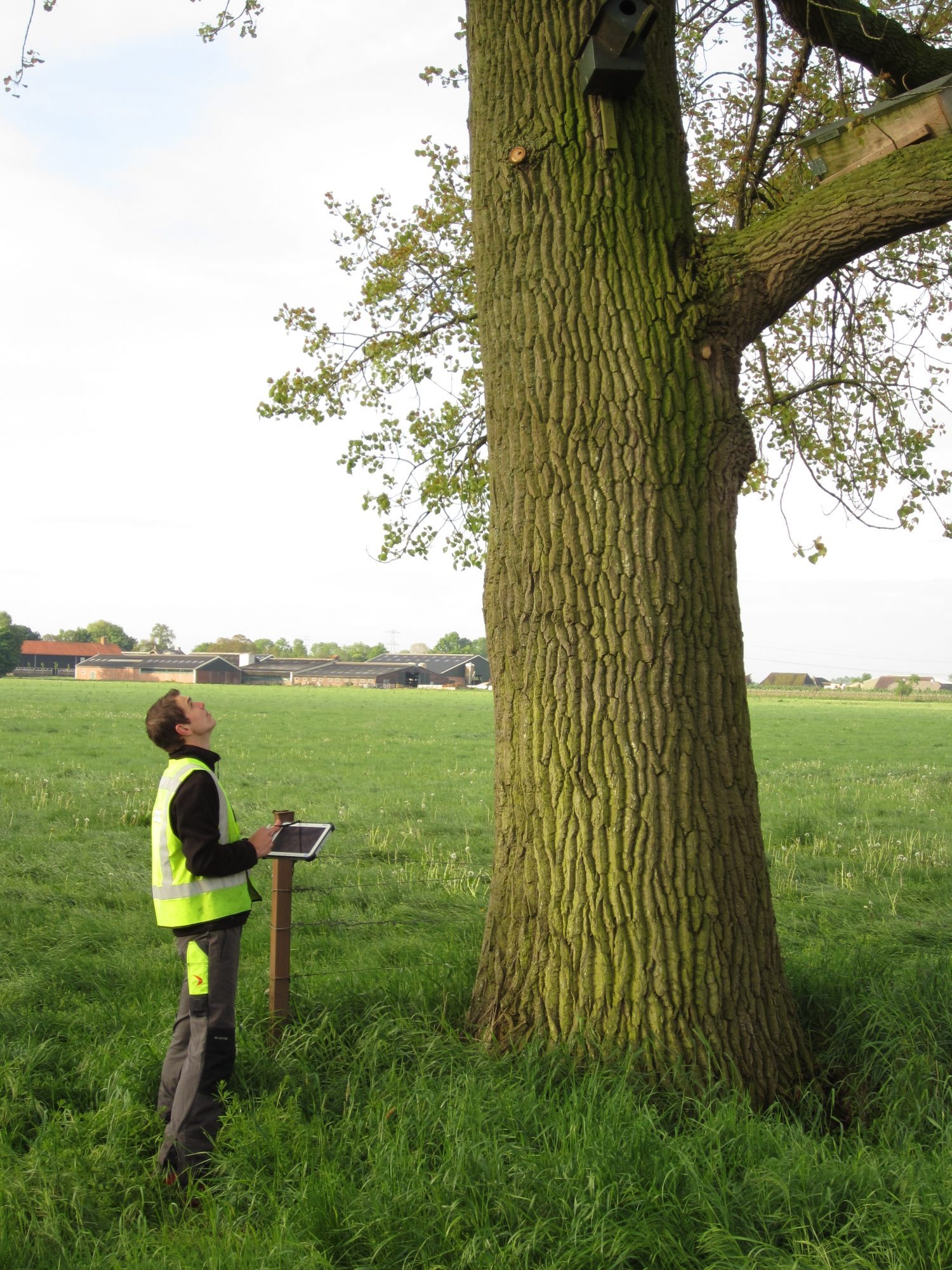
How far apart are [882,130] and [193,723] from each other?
375cm

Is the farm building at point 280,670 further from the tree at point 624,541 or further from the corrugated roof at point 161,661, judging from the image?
the tree at point 624,541

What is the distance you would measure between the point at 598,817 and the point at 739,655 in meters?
0.96

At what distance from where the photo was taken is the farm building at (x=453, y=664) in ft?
407

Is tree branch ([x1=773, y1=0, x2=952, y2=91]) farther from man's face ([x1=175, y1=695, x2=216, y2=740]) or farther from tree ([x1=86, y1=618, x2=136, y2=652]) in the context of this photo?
tree ([x1=86, y1=618, x2=136, y2=652])

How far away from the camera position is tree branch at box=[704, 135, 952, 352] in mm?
3799

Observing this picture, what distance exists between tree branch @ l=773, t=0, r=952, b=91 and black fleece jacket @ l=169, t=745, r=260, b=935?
514 cm

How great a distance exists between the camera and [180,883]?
3764mm

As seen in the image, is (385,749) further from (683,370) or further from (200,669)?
(200,669)

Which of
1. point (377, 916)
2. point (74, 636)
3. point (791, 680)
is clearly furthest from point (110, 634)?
point (377, 916)

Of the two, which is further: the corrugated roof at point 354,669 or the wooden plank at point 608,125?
the corrugated roof at point 354,669

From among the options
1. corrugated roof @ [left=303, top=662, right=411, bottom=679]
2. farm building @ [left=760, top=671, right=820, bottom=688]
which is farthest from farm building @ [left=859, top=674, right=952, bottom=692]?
corrugated roof @ [left=303, top=662, right=411, bottom=679]

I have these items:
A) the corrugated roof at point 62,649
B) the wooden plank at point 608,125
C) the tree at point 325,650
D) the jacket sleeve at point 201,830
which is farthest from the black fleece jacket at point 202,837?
the tree at point 325,650

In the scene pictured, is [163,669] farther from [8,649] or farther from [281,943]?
[281,943]

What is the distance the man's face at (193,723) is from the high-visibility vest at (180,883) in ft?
0.37
